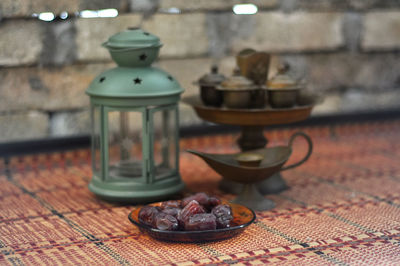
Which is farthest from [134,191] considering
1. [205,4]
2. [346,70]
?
[346,70]

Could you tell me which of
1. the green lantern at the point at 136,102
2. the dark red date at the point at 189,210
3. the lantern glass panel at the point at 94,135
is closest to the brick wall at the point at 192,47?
the lantern glass panel at the point at 94,135

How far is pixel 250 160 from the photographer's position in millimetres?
2285

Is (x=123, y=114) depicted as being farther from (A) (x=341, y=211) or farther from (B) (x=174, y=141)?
(A) (x=341, y=211)

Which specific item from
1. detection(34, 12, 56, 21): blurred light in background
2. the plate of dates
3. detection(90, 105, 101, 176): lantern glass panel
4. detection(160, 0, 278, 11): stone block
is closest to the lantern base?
detection(90, 105, 101, 176): lantern glass panel

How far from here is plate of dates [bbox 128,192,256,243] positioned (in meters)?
1.99

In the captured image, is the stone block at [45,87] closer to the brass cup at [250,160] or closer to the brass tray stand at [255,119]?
the brass tray stand at [255,119]

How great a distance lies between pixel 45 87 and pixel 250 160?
1.29m

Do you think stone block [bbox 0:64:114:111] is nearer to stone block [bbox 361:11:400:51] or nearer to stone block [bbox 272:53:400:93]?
stone block [bbox 272:53:400:93]

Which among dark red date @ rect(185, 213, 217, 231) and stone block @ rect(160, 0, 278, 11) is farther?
stone block @ rect(160, 0, 278, 11)

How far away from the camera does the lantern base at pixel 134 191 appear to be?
7.87 ft

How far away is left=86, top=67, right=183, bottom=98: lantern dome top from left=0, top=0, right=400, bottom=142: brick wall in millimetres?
725

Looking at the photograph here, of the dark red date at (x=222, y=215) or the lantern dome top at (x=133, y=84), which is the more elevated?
the lantern dome top at (x=133, y=84)

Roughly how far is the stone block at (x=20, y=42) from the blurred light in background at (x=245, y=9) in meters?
1.08

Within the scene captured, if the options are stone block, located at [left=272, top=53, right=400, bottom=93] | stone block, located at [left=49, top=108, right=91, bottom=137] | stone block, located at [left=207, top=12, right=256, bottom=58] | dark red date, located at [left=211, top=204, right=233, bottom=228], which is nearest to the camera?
dark red date, located at [left=211, top=204, right=233, bottom=228]
